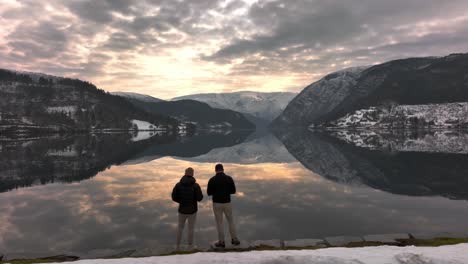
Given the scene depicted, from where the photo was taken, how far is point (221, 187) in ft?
65.9

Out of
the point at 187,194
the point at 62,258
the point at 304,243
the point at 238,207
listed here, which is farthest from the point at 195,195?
the point at 238,207

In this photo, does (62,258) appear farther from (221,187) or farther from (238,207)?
(238,207)

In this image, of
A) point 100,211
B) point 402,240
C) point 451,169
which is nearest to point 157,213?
point 100,211

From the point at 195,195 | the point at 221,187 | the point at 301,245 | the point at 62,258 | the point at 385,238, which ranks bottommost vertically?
the point at 385,238

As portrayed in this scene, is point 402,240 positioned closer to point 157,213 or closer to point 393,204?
point 393,204

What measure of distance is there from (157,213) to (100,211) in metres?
6.05

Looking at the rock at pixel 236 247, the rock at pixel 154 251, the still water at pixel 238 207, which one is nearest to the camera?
the rock at pixel 154 251

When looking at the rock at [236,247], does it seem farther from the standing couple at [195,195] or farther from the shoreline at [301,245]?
the standing couple at [195,195]

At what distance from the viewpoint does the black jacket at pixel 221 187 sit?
2006 centimetres

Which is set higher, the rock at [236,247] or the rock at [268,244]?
the rock at [236,247]

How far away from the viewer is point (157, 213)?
3225cm

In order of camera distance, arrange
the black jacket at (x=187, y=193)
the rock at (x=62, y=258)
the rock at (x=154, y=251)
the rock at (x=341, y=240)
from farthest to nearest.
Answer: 1. the rock at (x=341, y=240)
2. the black jacket at (x=187, y=193)
3. the rock at (x=154, y=251)
4. the rock at (x=62, y=258)

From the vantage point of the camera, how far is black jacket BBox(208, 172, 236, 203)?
20.1 m

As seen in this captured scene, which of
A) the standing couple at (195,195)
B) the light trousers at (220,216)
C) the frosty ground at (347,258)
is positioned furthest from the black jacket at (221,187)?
the frosty ground at (347,258)
